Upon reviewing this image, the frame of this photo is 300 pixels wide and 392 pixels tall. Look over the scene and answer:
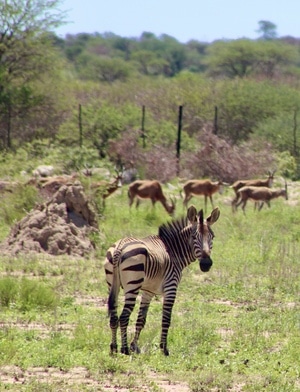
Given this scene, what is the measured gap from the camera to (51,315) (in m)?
12.5

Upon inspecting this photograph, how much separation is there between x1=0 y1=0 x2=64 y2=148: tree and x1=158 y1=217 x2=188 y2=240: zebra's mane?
31.7 m

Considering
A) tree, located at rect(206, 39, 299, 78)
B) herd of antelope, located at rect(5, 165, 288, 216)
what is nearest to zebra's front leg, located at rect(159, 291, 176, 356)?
herd of antelope, located at rect(5, 165, 288, 216)

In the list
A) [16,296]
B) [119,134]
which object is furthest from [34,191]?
[119,134]

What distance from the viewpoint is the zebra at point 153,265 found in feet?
33.1

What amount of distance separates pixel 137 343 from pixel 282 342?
1.74 metres

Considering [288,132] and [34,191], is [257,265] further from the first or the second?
[288,132]

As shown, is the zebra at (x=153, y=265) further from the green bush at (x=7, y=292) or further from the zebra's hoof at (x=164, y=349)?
the green bush at (x=7, y=292)

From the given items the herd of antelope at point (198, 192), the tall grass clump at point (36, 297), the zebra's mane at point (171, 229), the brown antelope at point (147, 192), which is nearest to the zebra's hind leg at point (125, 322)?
the zebra's mane at point (171, 229)

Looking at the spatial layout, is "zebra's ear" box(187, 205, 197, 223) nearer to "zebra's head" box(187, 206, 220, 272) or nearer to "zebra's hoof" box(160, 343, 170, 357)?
"zebra's head" box(187, 206, 220, 272)

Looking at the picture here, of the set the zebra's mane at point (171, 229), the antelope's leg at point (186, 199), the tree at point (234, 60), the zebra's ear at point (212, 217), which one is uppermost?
the tree at point (234, 60)

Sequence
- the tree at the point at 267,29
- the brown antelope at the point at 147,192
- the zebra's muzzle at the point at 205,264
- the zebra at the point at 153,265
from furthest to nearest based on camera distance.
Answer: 1. the tree at the point at 267,29
2. the brown antelope at the point at 147,192
3. the zebra's muzzle at the point at 205,264
4. the zebra at the point at 153,265

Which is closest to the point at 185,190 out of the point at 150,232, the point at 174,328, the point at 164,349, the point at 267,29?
the point at 150,232

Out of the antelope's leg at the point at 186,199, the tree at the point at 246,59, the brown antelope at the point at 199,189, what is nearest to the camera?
the antelope's leg at the point at 186,199

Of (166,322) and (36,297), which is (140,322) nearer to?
(166,322)
